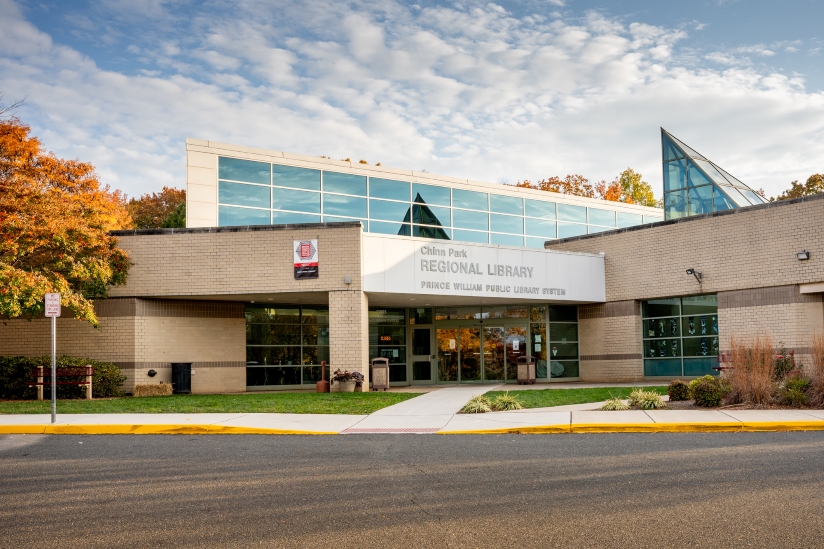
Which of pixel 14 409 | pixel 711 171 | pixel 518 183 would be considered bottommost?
pixel 14 409

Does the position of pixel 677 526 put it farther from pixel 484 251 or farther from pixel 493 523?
pixel 484 251

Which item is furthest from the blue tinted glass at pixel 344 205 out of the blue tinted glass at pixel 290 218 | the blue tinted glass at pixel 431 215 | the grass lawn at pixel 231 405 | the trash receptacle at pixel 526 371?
the grass lawn at pixel 231 405

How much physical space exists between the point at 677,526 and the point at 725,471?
2.59 metres

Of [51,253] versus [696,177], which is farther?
[696,177]

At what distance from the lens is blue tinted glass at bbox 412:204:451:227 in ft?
103

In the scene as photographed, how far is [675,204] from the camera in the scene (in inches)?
1247

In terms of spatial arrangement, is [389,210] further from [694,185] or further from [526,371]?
[694,185]

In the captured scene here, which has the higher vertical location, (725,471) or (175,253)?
(175,253)

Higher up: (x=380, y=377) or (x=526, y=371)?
(x=380, y=377)

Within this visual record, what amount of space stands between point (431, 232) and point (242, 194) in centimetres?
821

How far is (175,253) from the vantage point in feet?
75.2

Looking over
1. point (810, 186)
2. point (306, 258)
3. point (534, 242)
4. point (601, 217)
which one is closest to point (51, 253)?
point (306, 258)

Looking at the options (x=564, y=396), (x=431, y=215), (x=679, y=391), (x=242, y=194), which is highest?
(x=242, y=194)

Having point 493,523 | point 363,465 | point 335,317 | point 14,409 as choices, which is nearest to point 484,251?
point 335,317
